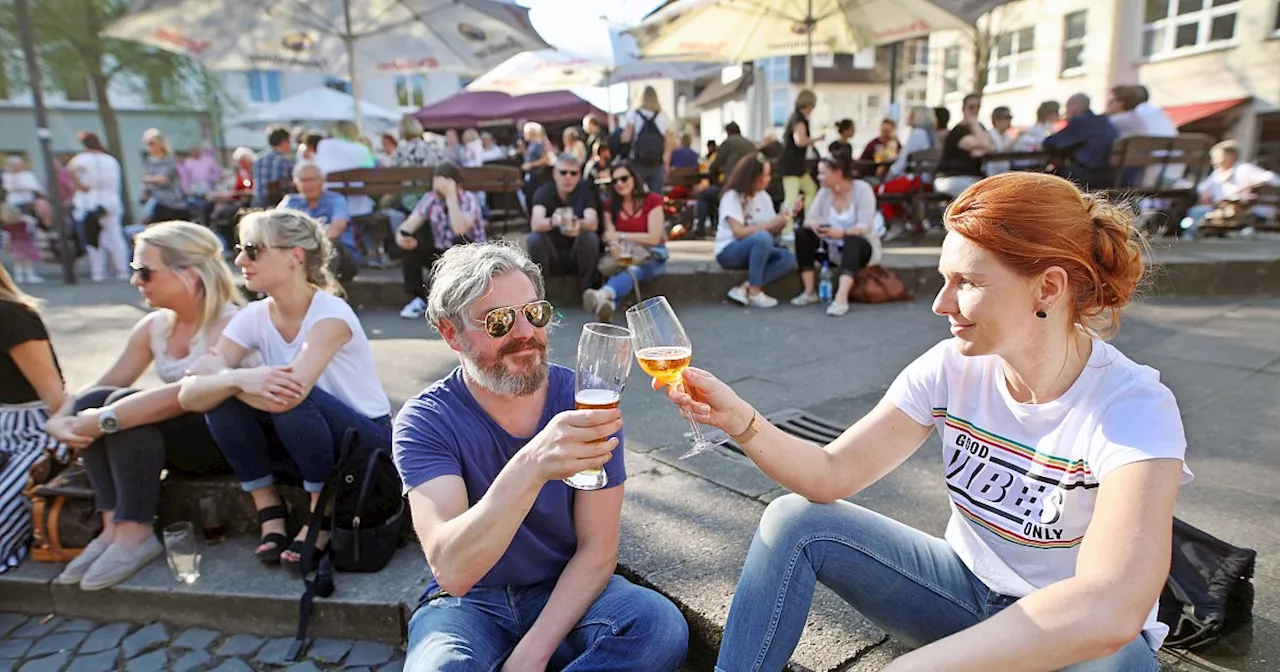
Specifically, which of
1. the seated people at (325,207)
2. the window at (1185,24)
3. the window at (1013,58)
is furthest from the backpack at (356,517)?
the window at (1013,58)

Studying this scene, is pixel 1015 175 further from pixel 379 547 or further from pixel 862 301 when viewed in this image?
pixel 862 301

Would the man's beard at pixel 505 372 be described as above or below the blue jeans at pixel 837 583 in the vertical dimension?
above

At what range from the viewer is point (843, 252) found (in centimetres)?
651

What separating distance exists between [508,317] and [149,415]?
1897 mm

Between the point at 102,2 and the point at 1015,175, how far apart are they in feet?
76.0

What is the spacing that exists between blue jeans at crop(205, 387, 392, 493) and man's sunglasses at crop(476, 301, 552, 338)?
125 cm

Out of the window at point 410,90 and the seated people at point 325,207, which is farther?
the window at point 410,90

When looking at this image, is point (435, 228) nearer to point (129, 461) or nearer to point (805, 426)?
point (129, 461)

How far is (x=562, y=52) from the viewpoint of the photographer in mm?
12625

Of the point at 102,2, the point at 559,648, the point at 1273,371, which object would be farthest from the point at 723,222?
the point at 102,2

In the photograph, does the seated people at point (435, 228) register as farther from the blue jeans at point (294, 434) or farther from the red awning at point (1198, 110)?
the red awning at point (1198, 110)

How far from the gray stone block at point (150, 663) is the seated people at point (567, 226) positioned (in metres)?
4.33

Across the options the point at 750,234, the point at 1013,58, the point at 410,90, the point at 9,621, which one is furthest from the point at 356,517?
the point at 410,90

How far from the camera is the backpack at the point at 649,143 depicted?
9.77 meters
